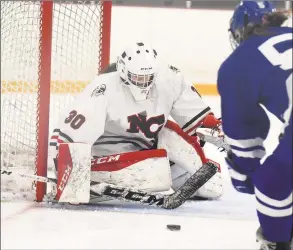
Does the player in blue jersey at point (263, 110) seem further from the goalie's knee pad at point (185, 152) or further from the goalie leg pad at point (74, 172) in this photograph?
the goalie's knee pad at point (185, 152)

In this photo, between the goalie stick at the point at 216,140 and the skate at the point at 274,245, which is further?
the goalie stick at the point at 216,140

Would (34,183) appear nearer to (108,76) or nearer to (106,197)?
(106,197)

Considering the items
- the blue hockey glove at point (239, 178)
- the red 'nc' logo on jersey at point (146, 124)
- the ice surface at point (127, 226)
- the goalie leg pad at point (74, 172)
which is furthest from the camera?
the red 'nc' logo on jersey at point (146, 124)

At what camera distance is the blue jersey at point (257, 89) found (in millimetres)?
1764

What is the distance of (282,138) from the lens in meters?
1.74

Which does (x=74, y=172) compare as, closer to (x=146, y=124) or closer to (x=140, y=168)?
(x=140, y=168)

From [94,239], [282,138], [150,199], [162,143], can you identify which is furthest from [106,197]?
[282,138]

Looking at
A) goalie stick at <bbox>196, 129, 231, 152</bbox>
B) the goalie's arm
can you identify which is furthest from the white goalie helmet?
goalie stick at <bbox>196, 129, 231, 152</bbox>

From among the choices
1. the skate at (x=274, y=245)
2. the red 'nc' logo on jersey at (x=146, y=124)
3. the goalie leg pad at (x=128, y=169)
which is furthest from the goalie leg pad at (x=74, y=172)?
the skate at (x=274, y=245)

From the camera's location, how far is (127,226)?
2533 mm

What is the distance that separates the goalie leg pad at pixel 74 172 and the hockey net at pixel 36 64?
0.21 metres

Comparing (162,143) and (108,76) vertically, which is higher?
(108,76)

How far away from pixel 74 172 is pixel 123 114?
0.36 m

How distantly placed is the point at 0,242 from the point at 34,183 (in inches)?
41.2
